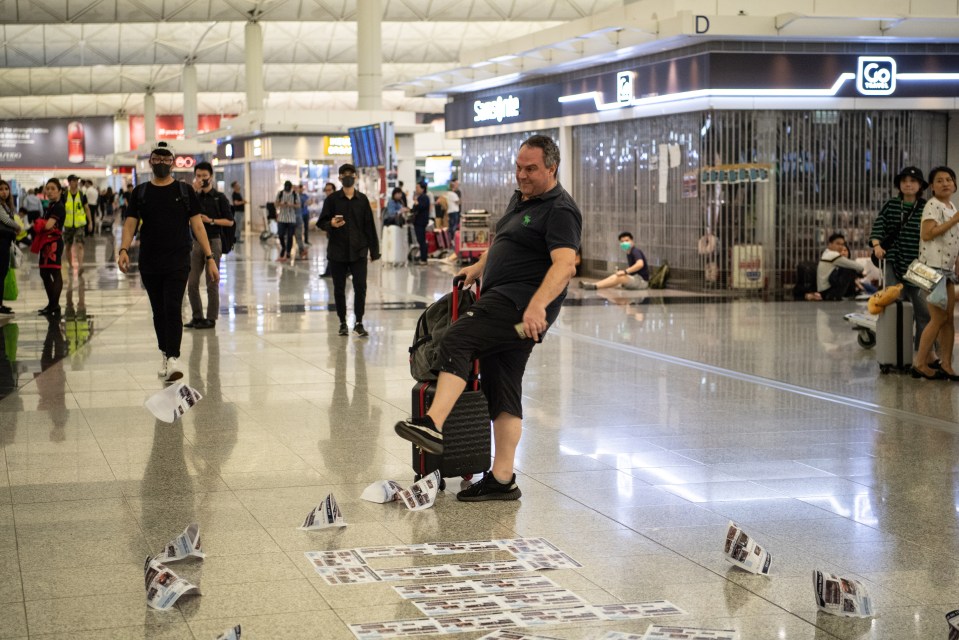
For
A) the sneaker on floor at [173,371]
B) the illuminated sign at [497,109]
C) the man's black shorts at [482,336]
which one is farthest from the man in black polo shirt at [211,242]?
the illuminated sign at [497,109]

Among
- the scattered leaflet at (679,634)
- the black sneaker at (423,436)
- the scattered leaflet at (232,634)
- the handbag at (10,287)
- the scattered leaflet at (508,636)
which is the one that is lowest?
the scattered leaflet at (679,634)

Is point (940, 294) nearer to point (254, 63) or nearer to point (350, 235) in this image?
point (350, 235)

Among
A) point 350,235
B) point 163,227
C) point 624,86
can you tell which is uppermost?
point 624,86

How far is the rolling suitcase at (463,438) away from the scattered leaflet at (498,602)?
1.65 meters

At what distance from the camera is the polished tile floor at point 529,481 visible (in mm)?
4336

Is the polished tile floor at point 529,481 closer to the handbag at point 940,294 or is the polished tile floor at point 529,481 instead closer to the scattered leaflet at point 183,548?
the scattered leaflet at point 183,548

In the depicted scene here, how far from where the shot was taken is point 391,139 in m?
27.8

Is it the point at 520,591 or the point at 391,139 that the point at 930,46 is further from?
the point at 520,591

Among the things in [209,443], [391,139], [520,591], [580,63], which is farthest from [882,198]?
[520,591]

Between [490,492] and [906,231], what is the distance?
5629mm

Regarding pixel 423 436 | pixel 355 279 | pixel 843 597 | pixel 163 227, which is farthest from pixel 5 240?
pixel 843 597

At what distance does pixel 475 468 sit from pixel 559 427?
1828 mm

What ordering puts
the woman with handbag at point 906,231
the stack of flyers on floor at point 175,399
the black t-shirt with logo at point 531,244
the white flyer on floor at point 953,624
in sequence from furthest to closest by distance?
the woman with handbag at point 906,231 → the stack of flyers on floor at point 175,399 → the black t-shirt with logo at point 531,244 → the white flyer on floor at point 953,624

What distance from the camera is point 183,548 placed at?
4.79 metres
